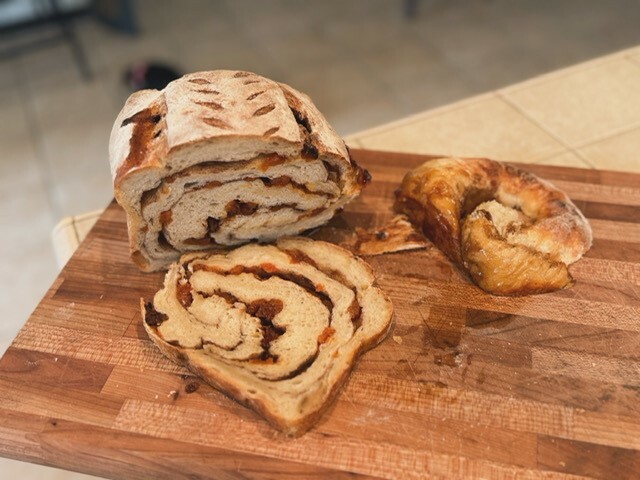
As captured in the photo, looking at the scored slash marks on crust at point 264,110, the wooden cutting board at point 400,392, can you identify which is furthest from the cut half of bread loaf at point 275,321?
the scored slash marks on crust at point 264,110

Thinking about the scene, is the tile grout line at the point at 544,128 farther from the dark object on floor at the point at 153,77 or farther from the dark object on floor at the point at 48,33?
the dark object on floor at the point at 48,33

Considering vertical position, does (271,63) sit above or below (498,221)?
below

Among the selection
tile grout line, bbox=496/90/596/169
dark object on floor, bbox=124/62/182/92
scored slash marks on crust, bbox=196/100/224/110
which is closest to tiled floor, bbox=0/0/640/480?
dark object on floor, bbox=124/62/182/92

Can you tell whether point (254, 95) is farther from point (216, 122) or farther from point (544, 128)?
point (544, 128)

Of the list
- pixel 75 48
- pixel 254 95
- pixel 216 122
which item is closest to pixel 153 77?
pixel 75 48

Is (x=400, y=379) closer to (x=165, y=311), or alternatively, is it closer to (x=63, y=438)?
(x=165, y=311)

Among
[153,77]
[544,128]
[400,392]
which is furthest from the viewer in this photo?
[153,77]

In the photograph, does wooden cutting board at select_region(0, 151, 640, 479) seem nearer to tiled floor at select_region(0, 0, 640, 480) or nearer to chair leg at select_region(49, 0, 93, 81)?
tiled floor at select_region(0, 0, 640, 480)
